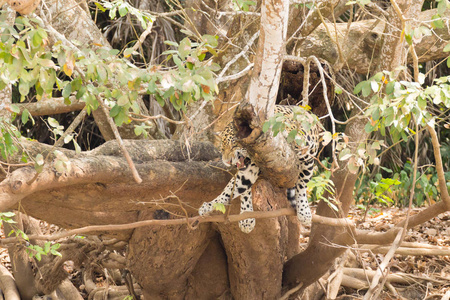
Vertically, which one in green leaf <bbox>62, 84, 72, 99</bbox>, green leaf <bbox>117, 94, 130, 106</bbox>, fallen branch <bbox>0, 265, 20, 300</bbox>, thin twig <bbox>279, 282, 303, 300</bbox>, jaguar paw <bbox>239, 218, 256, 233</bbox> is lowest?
fallen branch <bbox>0, 265, 20, 300</bbox>

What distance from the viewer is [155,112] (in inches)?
249

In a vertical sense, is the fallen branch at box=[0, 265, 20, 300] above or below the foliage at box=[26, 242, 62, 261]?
below

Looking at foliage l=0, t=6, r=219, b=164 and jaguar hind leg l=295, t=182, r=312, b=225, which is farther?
jaguar hind leg l=295, t=182, r=312, b=225

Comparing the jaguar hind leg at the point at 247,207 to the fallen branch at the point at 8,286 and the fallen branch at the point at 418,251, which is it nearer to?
the fallen branch at the point at 418,251

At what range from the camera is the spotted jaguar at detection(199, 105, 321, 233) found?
3.41 m

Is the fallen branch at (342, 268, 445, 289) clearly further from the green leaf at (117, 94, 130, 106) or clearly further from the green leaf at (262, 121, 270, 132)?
the green leaf at (117, 94, 130, 106)

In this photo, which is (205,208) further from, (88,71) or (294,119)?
(88,71)

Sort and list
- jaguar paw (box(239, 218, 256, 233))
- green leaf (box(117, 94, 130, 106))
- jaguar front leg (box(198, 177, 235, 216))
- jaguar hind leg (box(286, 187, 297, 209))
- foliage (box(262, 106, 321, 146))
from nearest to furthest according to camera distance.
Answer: green leaf (box(117, 94, 130, 106))
foliage (box(262, 106, 321, 146))
jaguar front leg (box(198, 177, 235, 216))
jaguar paw (box(239, 218, 256, 233))
jaguar hind leg (box(286, 187, 297, 209))

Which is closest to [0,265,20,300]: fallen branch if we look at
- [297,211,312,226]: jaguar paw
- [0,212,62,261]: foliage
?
[0,212,62,261]: foliage

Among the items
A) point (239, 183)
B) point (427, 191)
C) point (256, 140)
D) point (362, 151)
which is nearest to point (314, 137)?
point (239, 183)

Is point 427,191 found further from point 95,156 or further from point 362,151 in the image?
point 95,156

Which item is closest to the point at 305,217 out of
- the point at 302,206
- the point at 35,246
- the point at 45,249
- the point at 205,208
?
the point at 302,206

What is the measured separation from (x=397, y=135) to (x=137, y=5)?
16.0 feet

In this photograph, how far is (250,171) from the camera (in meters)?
3.47
